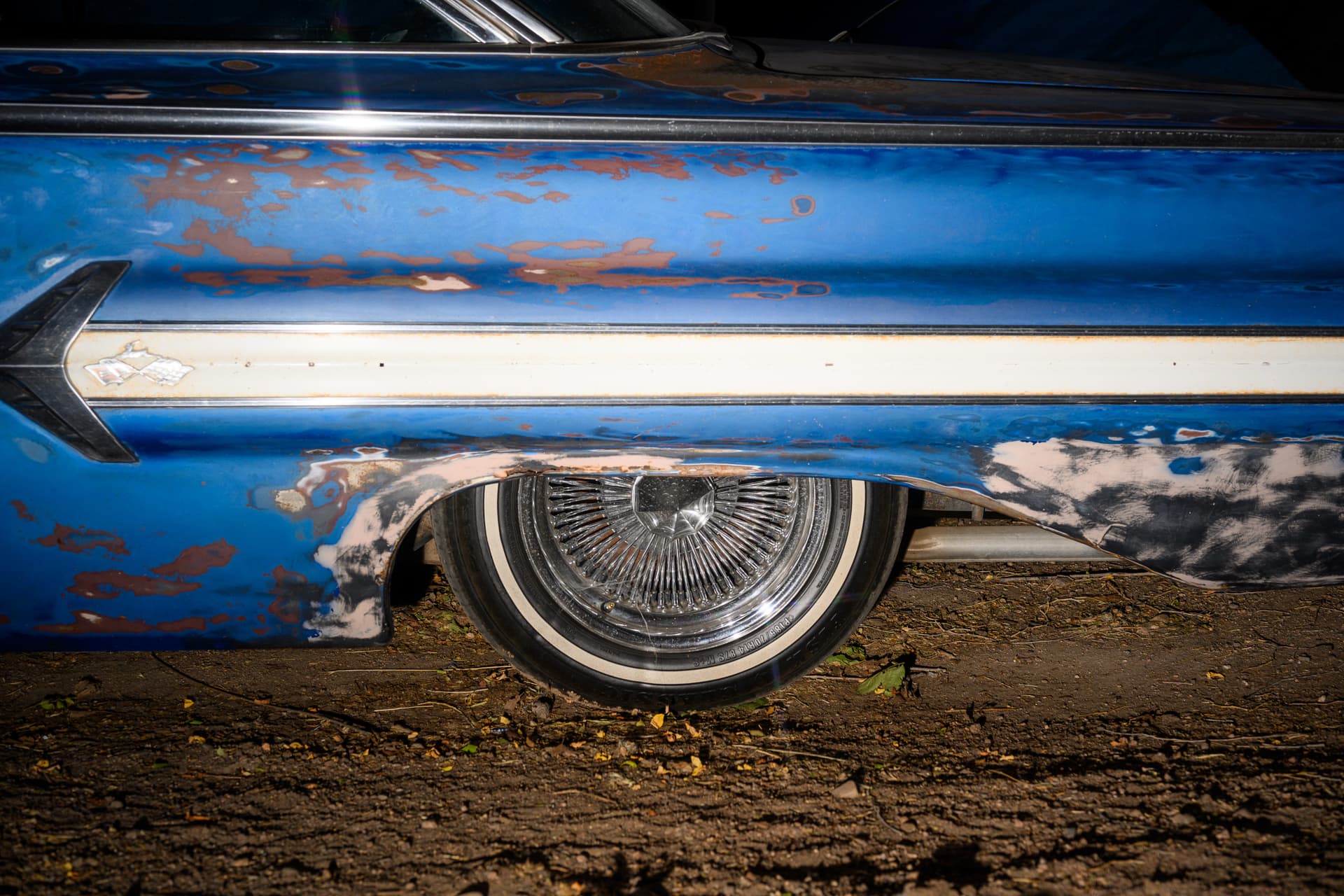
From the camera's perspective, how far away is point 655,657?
6.02 ft

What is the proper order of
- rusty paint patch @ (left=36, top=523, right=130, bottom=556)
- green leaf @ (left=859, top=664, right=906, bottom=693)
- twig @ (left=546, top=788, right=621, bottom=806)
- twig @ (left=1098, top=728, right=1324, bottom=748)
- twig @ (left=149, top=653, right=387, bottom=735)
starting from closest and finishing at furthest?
rusty paint patch @ (left=36, top=523, right=130, bottom=556), twig @ (left=546, top=788, right=621, bottom=806), twig @ (left=1098, top=728, right=1324, bottom=748), twig @ (left=149, top=653, right=387, bottom=735), green leaf @ (left=859, top=664, right=906, bottom=693)

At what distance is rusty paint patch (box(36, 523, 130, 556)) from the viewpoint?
58.1 inches

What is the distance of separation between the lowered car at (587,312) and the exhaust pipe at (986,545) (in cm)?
38

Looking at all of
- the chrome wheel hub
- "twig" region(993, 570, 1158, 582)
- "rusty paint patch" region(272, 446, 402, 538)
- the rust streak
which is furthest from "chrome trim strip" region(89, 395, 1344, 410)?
"twig" region(993, 570, 1158, 582)

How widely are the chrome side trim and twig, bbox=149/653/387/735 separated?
0.86 meters

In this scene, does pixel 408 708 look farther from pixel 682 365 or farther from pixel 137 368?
pixel 682 365

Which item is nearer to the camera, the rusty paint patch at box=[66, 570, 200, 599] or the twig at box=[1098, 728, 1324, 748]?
the rusty paint patch at box=[66, 570, 200, 599]

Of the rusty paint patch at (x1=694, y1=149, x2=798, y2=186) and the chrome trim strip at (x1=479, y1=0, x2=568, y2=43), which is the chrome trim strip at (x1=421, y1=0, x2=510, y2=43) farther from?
the rusty paint patch at (x1=694, y1=149, x2=798, y2=186)

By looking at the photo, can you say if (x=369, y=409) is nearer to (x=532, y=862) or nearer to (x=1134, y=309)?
(x=532, y=862)

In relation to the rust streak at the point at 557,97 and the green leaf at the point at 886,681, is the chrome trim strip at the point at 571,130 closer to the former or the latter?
the rust streak at the point at 557,97

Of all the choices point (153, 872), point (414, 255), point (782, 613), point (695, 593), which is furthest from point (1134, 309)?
point (153, 872)

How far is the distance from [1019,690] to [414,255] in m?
1.62

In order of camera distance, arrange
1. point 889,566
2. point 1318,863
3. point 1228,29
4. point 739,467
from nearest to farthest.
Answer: point 1318,863 → point 739,467 → point 889,566 → point 1228,29

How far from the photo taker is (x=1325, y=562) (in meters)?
1.62
